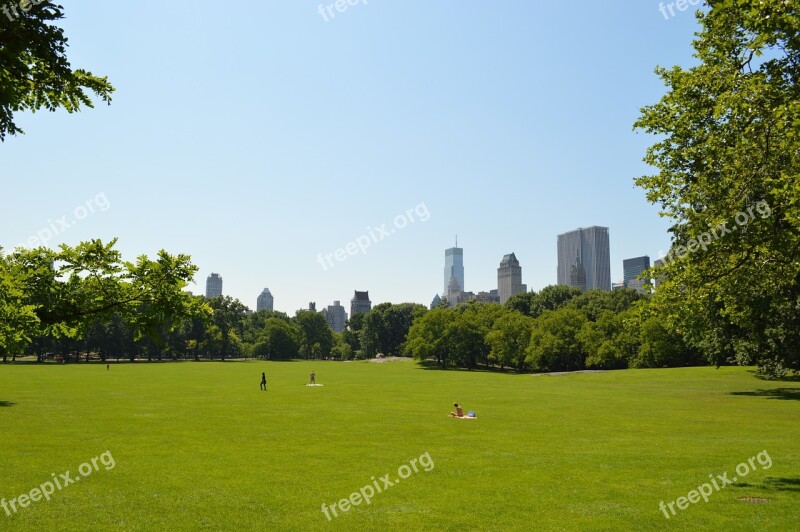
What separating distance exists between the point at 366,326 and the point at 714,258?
164811mm

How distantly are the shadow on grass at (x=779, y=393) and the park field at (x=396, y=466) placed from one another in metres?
5.99

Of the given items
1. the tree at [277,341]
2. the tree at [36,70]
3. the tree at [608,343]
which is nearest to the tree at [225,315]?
the tree at [277,341]

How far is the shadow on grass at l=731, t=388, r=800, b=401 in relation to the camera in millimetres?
46103

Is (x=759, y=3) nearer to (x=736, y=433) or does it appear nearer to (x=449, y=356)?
(x=736, y=433)

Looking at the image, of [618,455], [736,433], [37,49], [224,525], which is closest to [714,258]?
[618,455]

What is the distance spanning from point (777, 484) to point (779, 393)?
38008 mm

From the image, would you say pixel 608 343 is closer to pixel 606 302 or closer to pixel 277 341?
pixel 606 302

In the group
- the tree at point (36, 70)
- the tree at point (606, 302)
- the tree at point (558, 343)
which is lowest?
the tree at point (558, 343)

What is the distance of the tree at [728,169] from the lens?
18.0m

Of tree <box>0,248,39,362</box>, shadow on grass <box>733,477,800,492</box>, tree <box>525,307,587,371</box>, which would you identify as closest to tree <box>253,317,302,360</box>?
tree <box>525,307,587,371</box>

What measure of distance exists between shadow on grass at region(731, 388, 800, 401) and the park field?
5.99 metres

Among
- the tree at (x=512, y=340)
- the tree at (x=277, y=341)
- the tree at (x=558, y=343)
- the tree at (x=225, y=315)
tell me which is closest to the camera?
the tree at (x=558, y=343)

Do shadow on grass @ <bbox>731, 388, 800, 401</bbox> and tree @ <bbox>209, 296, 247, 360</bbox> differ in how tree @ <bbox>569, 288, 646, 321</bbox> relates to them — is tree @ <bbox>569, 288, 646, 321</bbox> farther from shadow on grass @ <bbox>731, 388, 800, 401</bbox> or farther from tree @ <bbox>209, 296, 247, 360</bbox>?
tree @ <bbox>209, 296, 247, 360</bbox>

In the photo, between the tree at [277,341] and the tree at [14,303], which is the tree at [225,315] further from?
the tree at [14,303]
